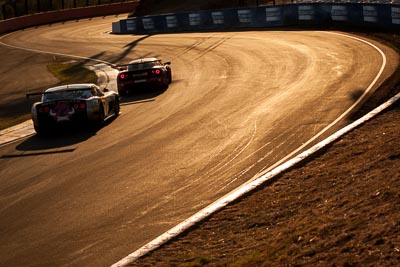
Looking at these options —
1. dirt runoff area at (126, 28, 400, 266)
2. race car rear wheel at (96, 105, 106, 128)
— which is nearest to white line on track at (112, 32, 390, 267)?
dirt runoff area at (126, 28, 400, 266)

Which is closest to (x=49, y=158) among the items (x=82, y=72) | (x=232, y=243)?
(x=232, y=243)

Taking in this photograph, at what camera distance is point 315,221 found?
10.1 meters

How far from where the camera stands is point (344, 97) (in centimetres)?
2222

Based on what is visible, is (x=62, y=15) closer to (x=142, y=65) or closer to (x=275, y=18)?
(x=275, y=18)

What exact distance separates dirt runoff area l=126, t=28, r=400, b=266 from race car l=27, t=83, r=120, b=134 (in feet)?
28.2

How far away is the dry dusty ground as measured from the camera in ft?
28.6

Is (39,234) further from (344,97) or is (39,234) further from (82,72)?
(82,72)

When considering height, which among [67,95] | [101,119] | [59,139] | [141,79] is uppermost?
[67,95]

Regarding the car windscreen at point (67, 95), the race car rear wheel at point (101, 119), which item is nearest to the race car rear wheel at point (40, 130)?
the car windscreen at point (67, 95)

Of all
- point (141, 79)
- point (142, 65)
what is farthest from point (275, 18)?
point (141, 79)

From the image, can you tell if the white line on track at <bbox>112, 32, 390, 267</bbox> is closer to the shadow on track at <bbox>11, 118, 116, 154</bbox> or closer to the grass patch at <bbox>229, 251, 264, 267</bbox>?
the grass patch at <bbox>229, 251, 264, 267</bbox>

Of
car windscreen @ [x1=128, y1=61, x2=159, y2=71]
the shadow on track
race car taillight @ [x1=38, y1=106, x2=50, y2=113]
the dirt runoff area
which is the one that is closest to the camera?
the dirt runoff area

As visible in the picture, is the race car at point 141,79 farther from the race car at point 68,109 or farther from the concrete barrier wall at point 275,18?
the concrete barrier wall at point 275,18

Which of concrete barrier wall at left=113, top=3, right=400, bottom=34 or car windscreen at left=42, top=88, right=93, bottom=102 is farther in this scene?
concrete barrier wall at left=113, top=3, right=400, bottom=34
